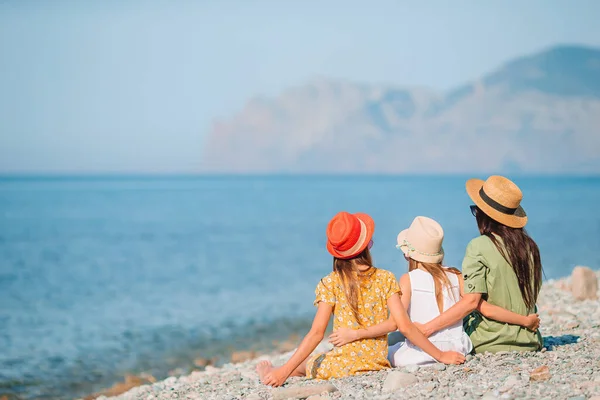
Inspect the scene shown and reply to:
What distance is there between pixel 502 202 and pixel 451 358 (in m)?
1.33

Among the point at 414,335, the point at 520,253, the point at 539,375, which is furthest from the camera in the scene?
the point at 520,253

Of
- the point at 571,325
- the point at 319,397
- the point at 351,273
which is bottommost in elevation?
the point at 319,397

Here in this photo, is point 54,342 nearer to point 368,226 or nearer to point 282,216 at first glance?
point 368,226

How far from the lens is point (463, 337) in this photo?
5.88m

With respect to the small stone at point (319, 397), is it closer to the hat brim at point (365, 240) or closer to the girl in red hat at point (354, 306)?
the girl in red hat at point (354, 306)

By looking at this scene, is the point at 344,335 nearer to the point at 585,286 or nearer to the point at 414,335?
the point at 414,335

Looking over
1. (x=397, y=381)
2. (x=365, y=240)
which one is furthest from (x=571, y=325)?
(x=365, y=240)

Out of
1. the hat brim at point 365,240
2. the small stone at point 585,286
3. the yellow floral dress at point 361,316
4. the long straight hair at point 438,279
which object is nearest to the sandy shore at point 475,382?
the yellow floral dress at point 361,316

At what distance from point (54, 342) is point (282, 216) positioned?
43.5 meters

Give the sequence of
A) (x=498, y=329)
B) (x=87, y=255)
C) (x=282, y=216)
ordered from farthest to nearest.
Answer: (x=282, y=216), (x=87, y=255), (x=498, y=329)

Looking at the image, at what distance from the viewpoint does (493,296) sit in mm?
5723

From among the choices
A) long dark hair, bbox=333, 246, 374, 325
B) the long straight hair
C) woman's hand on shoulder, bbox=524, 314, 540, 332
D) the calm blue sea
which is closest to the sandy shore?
woman's hand on shoulder, bbox=524, 314, 540, 332

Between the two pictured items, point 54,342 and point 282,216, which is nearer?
point 54,342

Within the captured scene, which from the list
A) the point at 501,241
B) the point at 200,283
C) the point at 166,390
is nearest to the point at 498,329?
the point at 501,241
